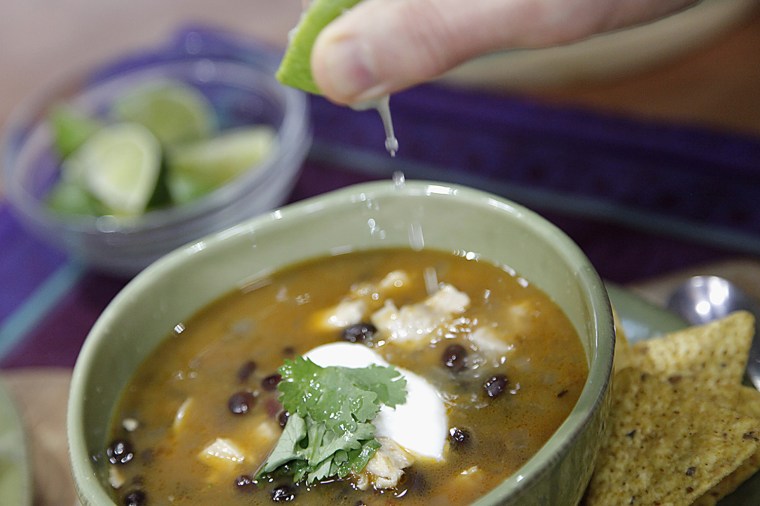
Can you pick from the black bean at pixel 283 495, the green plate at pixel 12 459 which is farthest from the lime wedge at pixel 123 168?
the black bean at pixel 283 495

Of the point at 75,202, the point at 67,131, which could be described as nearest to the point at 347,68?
the point at 75,202

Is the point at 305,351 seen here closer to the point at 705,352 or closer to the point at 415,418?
the point at 415,418

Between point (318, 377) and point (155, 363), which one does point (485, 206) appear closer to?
point (318, 377)

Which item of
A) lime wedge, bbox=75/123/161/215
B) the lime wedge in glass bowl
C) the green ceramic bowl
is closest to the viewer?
the green ceramic bowl

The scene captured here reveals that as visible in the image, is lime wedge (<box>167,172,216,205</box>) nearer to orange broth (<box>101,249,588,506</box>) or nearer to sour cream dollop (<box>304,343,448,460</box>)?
orange broth (<box>101,249,588,506</box>)

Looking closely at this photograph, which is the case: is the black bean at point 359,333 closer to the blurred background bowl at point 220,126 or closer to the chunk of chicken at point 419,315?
the chunk of chicken at point 419,315

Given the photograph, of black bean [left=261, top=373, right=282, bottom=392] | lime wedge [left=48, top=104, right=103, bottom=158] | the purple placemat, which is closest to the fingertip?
black bean [left=261, top=373, right=282, bottom=392]
